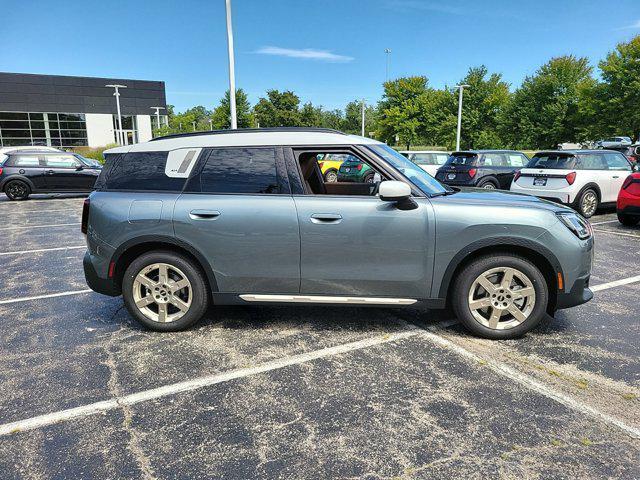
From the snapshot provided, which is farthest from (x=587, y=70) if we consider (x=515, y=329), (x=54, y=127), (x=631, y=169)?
(x=54, y=127)

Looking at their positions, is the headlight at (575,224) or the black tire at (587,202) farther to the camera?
the black tire at (587,202)

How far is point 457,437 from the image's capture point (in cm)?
271

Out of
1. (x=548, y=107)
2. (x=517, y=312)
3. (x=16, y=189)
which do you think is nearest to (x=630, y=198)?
(x=517, y=312)

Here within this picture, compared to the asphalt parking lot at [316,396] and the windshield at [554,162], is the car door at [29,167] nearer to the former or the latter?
the asphalt parking lot at [316,396]

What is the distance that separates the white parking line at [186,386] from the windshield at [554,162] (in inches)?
339

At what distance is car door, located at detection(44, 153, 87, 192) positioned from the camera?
653 inches

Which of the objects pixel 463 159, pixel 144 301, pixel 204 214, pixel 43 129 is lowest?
pixel 144 301

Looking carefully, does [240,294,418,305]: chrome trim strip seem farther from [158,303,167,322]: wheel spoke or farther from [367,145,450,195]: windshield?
[367,145,450,195]: windshield

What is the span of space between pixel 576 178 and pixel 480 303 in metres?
8.33

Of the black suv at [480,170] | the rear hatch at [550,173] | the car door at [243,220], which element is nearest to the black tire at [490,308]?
the car door at [243,220]

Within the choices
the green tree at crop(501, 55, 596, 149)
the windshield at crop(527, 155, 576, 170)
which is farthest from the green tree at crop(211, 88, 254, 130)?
the windshield at crop(527, 155, 576, 170)

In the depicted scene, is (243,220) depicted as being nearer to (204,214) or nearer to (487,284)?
(204,214)

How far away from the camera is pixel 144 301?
428 centimetres

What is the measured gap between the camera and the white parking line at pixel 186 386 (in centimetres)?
292
